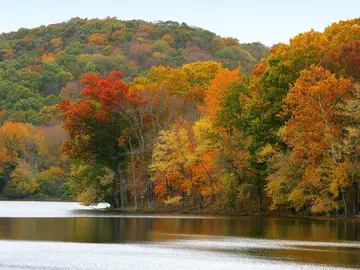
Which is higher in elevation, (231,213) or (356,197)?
(356,197)

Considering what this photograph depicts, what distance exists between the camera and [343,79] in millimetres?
56656

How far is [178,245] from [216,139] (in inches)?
1292

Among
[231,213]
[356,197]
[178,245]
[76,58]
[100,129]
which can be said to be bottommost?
[178,245]

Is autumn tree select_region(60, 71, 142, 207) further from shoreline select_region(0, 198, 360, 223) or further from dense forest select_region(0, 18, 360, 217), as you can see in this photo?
Answer: shoreline select_region(0, 198, 360, 223)

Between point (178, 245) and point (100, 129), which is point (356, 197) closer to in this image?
point (178, 245)

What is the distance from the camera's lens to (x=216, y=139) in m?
69.6

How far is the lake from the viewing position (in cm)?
3023

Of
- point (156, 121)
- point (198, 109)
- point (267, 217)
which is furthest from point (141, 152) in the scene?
point (267, 217)

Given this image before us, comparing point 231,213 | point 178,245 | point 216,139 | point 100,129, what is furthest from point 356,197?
point 100,129

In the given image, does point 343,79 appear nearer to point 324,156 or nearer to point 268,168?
point 324,156

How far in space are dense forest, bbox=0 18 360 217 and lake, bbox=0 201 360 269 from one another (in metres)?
6.68

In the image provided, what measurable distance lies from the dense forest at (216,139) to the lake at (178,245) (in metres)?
6.68

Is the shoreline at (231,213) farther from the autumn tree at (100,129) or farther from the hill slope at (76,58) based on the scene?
the hill slope at (76,58)

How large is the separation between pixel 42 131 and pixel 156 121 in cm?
5066
